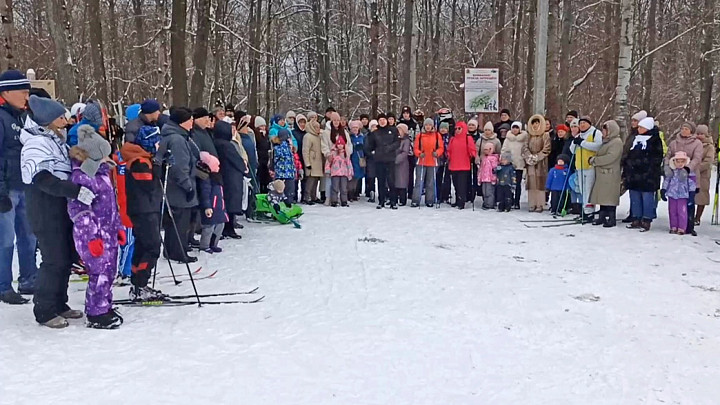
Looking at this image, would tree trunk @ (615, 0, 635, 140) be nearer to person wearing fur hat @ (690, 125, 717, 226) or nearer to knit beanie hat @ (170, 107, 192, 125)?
person wearing fur hat @ (690, 125, 717, 226)

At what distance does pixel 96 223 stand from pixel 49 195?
44cm

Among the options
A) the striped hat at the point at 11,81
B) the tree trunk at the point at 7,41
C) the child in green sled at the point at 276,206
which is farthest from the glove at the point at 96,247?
the tree trunk at the point at 7,41

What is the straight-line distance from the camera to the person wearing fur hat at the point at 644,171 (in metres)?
10.0

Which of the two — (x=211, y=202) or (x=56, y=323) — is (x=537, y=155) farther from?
(x=56, y=323)

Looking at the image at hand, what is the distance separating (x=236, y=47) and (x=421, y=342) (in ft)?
103

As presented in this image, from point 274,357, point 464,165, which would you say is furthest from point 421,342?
point 464,165

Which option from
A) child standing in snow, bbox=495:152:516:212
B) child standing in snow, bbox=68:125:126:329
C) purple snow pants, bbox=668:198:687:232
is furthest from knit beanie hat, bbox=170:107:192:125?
purple snow pants, bbox=668:198:687:232

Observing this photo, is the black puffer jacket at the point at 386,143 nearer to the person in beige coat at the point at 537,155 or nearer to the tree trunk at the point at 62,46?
the person in beige coat at the point at 537,155

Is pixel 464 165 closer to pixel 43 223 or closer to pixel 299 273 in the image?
pixel 299 273

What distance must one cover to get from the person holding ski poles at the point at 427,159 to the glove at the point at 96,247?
835 cm

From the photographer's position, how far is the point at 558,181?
11641 mm

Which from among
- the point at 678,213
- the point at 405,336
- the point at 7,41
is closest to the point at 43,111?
the point at 405,336

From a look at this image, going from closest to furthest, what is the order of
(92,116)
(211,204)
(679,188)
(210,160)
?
(92,116) → (210,160) → (211,204) → (679,188)

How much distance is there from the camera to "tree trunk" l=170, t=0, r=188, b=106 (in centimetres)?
1238
